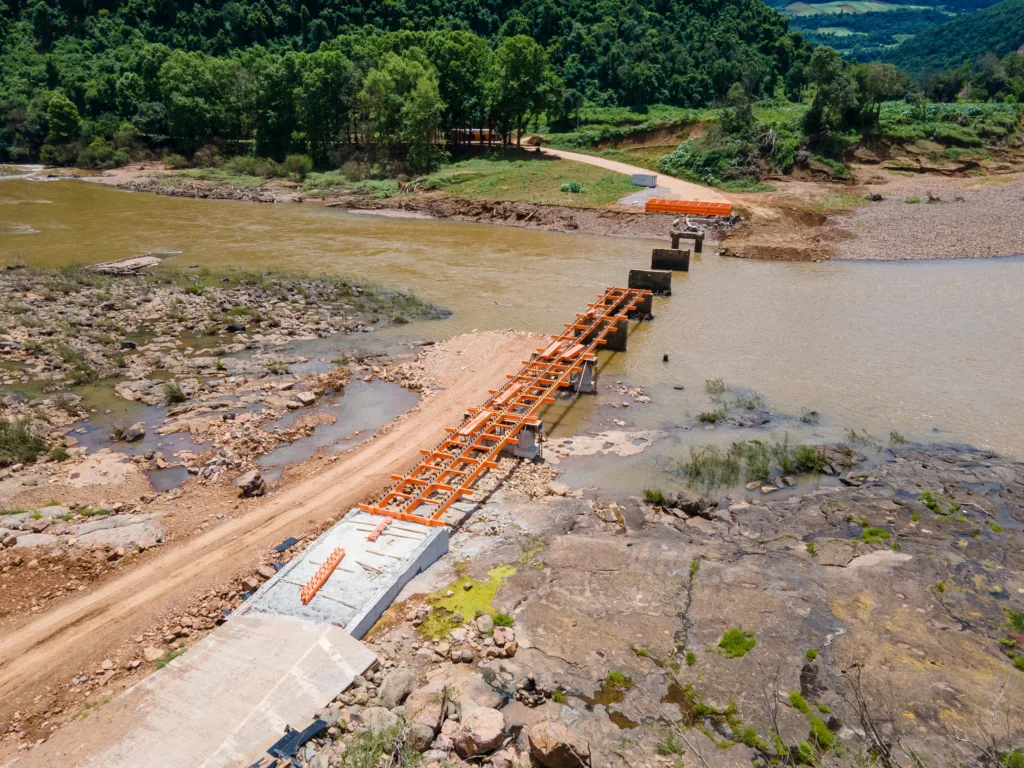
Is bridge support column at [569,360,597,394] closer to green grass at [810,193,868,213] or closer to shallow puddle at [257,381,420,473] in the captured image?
shallow puddle at [257,381,420,473]

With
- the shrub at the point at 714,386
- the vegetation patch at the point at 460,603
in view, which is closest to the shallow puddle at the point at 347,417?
the vegetation patch at the point at 460,603

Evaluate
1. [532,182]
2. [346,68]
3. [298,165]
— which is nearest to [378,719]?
[532,182]

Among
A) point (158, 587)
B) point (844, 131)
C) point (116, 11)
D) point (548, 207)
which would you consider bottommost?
point (158, 587)

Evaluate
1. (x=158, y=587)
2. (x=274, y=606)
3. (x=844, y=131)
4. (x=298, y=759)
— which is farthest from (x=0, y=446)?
(x=844, y=131)

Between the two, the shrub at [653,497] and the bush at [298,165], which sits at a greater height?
the bush at [298,165]

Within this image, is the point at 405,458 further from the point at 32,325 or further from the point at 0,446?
the point at 32,325

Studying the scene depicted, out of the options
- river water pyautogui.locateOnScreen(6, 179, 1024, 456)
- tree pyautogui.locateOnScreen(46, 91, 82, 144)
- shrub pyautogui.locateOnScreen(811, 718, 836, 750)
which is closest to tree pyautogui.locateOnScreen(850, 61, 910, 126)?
river water pyautogui.locateOnScreen(6, 179, 1024, 456)

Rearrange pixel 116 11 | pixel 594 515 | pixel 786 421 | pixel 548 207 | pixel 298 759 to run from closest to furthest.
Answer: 1. pixel 298 759
2. pixel 594 515
3. pixel 786 421
4. pixel 548 207
5. pixel 116 11

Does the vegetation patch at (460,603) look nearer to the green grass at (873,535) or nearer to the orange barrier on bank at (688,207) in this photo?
the green grass at (873,535)
